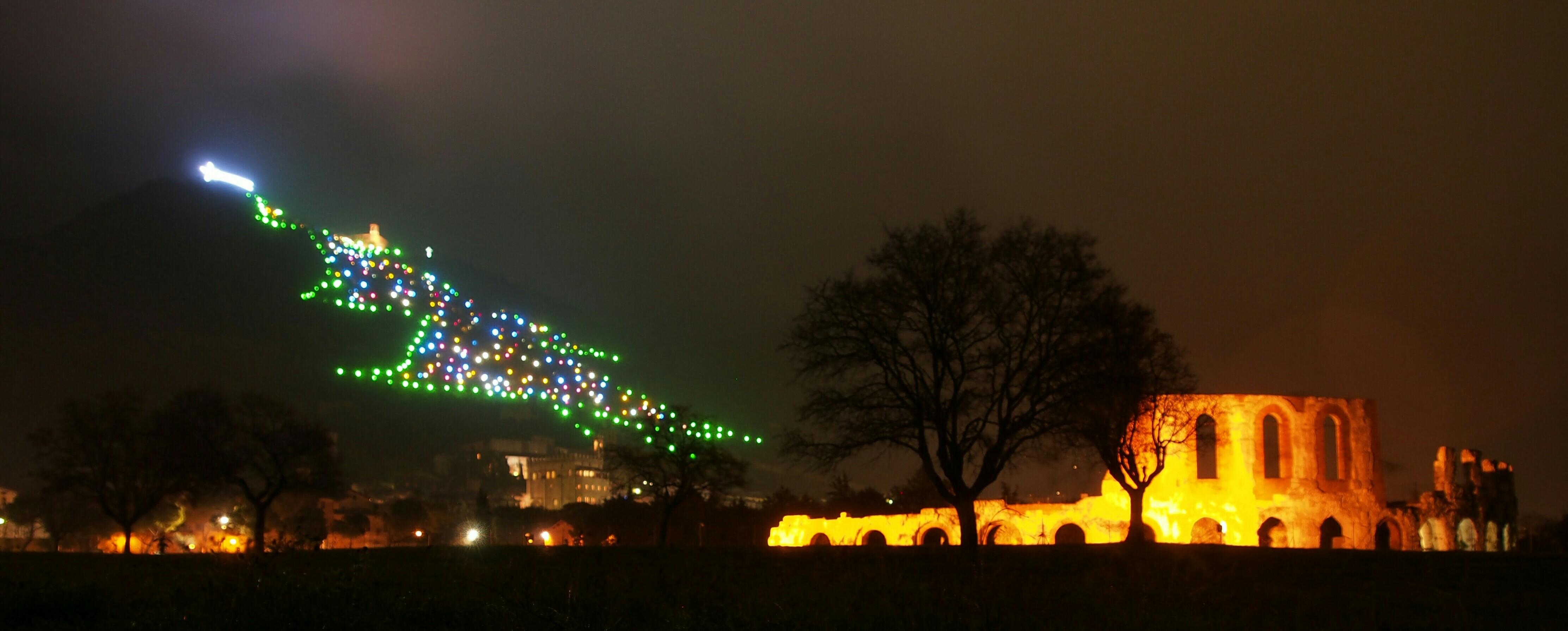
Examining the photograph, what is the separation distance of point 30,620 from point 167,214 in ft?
381

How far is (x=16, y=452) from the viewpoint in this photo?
80.3 metres

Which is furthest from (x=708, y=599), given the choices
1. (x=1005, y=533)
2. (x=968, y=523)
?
(x=1005, y=533)

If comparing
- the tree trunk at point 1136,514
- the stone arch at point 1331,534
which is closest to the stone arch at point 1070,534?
the stone arch at point 1331,534

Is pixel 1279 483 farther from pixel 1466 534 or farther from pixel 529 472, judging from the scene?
pixel 529 472

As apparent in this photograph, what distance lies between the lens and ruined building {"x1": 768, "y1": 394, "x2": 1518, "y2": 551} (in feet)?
144

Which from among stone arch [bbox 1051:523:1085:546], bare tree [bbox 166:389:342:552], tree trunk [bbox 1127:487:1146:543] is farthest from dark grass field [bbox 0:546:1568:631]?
stone arch [bbox 1051:523:1085:546]

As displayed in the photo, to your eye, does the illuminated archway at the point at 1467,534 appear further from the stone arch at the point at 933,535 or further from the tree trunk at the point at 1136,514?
the stone arch at the point at 933,535

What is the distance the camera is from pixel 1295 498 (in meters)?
44.0

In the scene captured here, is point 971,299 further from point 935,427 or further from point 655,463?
point 655,463

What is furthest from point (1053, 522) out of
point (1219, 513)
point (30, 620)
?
point (30, 620)

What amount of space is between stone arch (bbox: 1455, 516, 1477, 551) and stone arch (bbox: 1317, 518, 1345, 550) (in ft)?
16.5

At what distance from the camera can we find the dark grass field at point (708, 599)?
27.5 ft

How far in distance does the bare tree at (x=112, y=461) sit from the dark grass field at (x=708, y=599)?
2122 cm

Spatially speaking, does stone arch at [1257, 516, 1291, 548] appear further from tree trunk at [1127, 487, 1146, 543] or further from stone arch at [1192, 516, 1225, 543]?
tree trunk at [1127, 487, 1146, 543]
